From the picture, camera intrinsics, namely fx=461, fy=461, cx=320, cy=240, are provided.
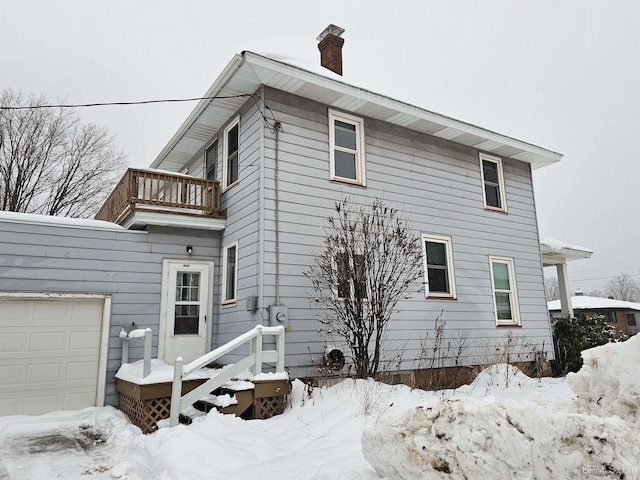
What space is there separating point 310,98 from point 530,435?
24.5 feet

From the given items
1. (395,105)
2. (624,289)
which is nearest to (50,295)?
(395,105)

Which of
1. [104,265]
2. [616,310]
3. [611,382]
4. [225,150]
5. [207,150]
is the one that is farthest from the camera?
[616,310]

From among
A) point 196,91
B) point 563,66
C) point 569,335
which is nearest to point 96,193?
point 569,335

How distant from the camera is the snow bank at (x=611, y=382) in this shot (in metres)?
2.86

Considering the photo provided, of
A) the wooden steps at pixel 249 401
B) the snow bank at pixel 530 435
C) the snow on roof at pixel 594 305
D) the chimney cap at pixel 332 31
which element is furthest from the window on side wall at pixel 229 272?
the snow on roof at pixel 594 305

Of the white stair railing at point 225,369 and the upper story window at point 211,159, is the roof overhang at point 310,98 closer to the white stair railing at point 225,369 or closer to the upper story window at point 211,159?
the upper story window at point 211,159

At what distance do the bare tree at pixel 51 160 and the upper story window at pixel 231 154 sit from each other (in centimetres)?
1134

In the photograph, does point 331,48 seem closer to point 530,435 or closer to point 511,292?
point 511,292

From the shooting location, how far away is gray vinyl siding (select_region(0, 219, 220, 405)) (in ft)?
24.9

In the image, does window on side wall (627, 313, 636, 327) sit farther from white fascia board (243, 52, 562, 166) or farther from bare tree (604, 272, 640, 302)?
bare tree (604, 272, 640, 302)

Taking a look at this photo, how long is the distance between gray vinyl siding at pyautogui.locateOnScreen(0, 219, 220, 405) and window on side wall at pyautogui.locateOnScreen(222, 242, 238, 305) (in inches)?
23.0

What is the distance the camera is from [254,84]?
27.6 feet

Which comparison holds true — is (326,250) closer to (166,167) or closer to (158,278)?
(158,278)

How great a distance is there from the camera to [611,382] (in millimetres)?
3033
